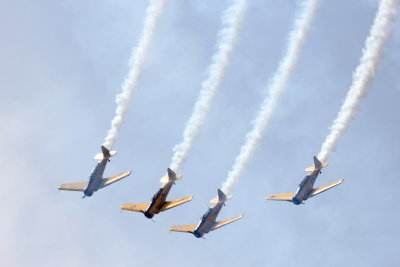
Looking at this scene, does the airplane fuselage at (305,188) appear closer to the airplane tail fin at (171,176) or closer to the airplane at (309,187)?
the airplane at (309,187)

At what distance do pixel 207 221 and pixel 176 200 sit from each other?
4.23 meters

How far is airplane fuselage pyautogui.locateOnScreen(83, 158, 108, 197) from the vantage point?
105875mm

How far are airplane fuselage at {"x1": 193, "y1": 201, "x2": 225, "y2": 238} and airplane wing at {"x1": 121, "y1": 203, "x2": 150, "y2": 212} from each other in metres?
6.39

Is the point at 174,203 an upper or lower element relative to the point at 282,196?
lower

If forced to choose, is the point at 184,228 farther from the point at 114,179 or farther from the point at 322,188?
the point at 322,188

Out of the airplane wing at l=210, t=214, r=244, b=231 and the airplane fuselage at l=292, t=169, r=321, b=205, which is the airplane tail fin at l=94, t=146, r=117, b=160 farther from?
the airplane fuselage at l=292, t=169, r=321, b=205

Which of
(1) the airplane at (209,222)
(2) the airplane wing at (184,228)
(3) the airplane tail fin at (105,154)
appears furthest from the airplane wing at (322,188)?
(3) the airplane tail fin at (105,154)

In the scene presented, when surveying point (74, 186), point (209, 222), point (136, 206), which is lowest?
point (74, 186)

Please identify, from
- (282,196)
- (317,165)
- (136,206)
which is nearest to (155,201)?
(136,206)

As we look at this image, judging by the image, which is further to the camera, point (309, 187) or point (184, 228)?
point (184, 228)

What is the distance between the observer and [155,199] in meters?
105

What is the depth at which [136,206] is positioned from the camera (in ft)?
352

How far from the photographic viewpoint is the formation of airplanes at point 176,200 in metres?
104

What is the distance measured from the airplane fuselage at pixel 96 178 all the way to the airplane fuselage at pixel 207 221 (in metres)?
12.5
